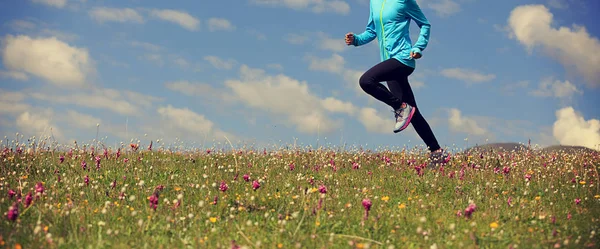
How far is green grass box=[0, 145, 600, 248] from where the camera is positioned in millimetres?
5953

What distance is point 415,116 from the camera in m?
11.6

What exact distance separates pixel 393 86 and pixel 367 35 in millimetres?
1433

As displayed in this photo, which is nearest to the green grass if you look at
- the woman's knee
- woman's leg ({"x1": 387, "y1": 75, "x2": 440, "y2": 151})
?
woman's leg ({"x1": 387, "y1": 75, "x2": 440, "y2": 151})

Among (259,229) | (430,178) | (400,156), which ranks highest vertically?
(400,156)

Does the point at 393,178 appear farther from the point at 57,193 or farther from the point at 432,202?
the point at 57,193

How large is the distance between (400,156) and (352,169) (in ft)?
9.02

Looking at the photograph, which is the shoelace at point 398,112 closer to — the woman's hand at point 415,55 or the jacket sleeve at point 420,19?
the woman's hand at point 415,55

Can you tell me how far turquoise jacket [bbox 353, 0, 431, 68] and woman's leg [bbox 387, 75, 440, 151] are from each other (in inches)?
18.4

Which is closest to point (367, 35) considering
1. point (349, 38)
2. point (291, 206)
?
point (349, 38)

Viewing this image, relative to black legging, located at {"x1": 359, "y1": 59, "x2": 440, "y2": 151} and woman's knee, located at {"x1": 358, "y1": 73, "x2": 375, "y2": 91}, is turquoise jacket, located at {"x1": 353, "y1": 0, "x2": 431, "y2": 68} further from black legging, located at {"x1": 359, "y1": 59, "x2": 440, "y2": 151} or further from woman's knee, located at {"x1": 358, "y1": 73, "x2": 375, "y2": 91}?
woman's knee, located at {"x1": 358, "y1": 73, "x2": 375, "y2": 91}

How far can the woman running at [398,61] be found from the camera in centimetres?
1107

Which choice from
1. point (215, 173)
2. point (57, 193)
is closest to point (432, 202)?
point (215, 173)

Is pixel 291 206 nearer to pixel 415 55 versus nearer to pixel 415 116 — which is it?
pixel 415 55

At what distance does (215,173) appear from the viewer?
9547mm
